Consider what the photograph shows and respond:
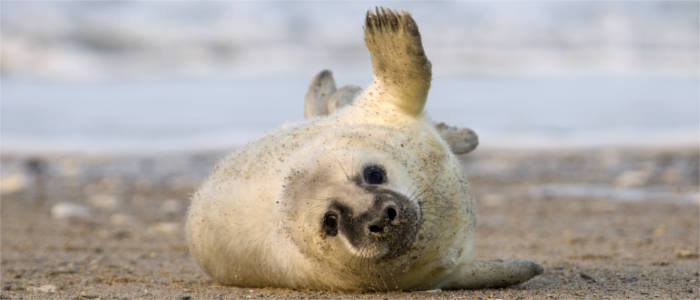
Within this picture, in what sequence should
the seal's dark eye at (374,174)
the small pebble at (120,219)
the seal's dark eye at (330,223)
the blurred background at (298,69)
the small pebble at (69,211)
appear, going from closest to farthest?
the seal's dark eye at (330,223) < the seal's dark eye at (374,174) < the small pebble at (120,219) < the small pebble at (69,211) < the blurred background at (298,69)

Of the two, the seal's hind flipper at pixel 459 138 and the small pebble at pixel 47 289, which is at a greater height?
the seal's hind flipper at pixel 459 138

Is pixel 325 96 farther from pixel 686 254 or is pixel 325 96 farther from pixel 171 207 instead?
pixel 171 207

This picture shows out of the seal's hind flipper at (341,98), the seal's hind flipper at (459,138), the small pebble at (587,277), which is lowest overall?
the small pebble at (587,277)

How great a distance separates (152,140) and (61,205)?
8.11 meters

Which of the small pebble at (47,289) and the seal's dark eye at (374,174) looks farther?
the small pebble at (47,289)

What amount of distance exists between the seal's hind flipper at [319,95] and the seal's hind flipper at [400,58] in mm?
1108

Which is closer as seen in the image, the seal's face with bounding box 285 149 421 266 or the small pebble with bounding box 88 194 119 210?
the seal's face with bounding box 285 149 421 266

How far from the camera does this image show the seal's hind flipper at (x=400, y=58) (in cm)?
409

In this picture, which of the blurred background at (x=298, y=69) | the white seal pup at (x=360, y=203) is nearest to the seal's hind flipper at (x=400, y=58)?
the white seal pup at (x=360, y=203)

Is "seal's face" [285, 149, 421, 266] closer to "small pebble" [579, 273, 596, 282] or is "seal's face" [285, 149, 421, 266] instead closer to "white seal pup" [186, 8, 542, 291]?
"white seal pup" [186, 8, 542, 291]

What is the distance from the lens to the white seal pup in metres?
3.03

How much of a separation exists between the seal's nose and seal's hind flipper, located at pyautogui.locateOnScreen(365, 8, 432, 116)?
1276 millimetres

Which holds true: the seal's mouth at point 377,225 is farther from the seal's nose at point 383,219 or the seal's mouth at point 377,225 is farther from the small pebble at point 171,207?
the small pebble at point 171,207

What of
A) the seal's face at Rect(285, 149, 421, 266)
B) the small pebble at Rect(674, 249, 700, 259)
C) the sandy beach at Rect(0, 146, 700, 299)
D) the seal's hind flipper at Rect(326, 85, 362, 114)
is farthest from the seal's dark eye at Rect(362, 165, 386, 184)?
the small pebble at Rect(674, 249, 700, 259)
